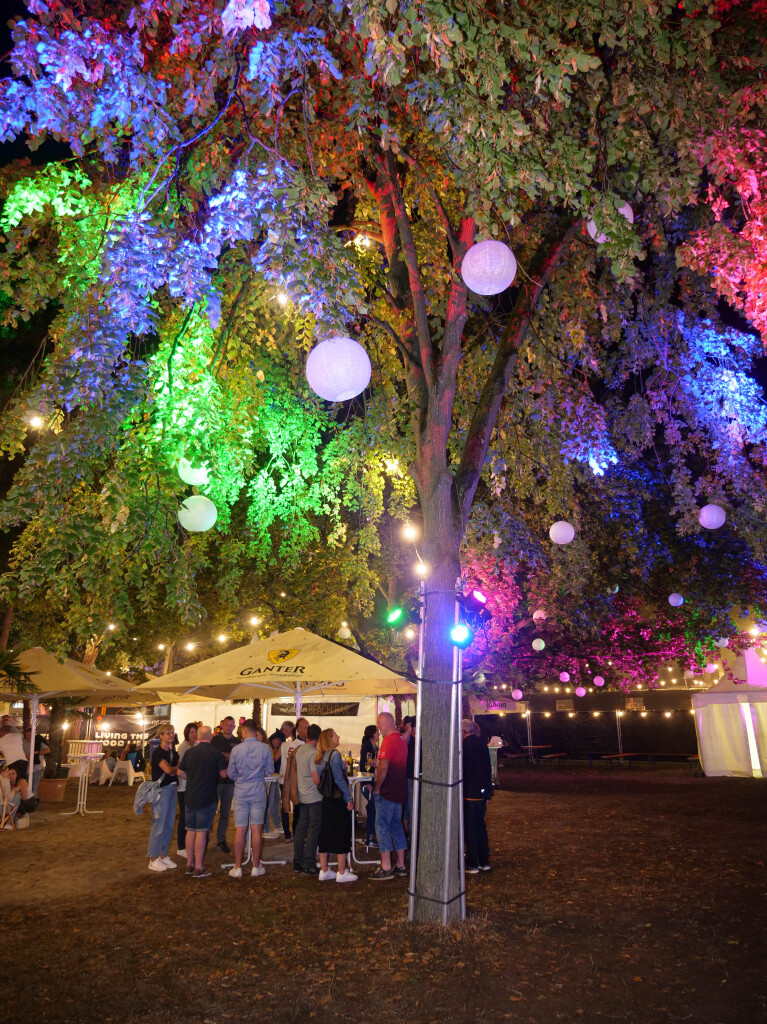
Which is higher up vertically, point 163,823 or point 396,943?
point 163,823

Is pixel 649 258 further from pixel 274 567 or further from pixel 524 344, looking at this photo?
pixel 274 567

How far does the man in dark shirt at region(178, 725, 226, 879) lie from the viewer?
872cm

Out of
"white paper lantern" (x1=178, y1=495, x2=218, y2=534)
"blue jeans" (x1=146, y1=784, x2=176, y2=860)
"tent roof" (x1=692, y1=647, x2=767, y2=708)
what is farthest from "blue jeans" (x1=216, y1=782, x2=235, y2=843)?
"tent roof" (x1=692, y1=647, x2=767, y2=708)

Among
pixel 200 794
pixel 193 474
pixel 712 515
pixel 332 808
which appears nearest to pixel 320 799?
pixel 332 808

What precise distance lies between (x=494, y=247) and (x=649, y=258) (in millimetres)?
6904

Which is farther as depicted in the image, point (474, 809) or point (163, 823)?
point (163, 823)

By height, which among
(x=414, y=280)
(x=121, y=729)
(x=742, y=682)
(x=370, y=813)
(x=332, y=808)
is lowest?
(x=370, y=813)

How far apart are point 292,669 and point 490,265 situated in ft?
22.7

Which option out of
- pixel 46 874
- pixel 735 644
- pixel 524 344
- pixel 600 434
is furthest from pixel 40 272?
pixel 735 644

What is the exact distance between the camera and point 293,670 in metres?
10.8

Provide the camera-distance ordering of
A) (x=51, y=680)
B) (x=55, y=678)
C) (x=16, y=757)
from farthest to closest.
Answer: (x=55, y=678), (x=51, y=680), (x=16, y=757)

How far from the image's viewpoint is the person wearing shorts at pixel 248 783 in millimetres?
8594

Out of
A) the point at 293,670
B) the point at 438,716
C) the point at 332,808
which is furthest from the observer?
the point at 293,670

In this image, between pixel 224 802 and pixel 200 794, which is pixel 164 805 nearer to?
pixel 200 794
